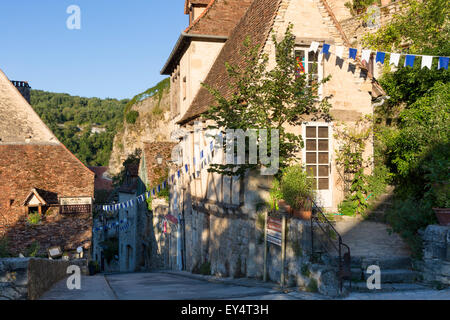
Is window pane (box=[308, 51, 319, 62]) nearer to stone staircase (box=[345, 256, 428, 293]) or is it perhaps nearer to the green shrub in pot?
the green shrub in pot

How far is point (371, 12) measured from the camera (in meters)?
15.4

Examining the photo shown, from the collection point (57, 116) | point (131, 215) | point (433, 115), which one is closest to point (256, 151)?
point (433, 115)

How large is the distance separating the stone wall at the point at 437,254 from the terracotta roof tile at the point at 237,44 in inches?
207

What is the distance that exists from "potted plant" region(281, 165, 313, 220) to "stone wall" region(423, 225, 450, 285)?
195 cm

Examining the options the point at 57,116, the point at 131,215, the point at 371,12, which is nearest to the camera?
the point at 371,12

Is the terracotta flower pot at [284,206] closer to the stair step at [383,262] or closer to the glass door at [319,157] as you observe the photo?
the stair step at [383,262]

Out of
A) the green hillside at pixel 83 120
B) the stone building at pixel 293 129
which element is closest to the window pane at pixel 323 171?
the stone building at pixel 293 129

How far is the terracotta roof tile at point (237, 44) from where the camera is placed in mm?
10297

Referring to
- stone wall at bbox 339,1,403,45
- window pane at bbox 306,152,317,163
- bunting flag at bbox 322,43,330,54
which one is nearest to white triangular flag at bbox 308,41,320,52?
bunting flag at bbox 322,43,330,54

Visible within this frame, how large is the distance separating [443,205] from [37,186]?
52.3 feet

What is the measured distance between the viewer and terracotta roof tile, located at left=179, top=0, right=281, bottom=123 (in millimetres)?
10297

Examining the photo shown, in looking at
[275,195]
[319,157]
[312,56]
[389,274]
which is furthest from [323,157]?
[389,274]

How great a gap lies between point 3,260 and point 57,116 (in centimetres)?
10856
